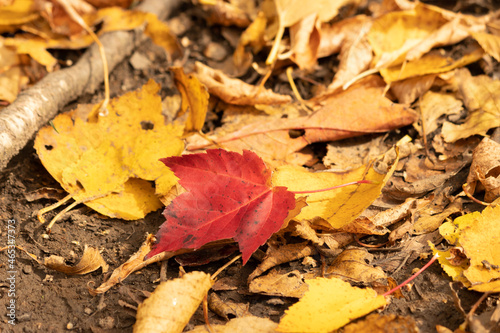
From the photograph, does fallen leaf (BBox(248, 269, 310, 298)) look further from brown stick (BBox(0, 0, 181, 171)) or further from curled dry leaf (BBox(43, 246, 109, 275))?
brown stick (BBox(0, 0, 181, 171))

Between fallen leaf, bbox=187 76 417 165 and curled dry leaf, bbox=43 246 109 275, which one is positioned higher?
fallen leaf, bbox=187 76 417 165

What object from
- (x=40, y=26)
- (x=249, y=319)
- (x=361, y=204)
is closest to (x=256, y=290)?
(x=249, y=319)

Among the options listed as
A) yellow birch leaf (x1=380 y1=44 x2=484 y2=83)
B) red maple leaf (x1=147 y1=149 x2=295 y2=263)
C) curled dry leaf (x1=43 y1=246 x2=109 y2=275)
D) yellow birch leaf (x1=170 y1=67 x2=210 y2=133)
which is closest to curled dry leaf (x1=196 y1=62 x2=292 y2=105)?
yellow birch leaf (x1=170 y1=67 x2=210 y2=133)

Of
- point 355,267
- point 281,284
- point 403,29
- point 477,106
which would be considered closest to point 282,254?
point 281,284

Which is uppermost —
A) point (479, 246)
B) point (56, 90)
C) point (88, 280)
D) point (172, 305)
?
point (56, 90)

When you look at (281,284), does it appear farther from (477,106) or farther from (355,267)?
(477,106)

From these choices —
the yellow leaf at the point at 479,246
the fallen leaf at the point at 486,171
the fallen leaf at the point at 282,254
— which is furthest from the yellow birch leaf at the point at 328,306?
the fallen leaf at the point at 486,171

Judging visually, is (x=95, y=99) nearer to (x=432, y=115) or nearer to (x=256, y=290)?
(x=256, y=290)
